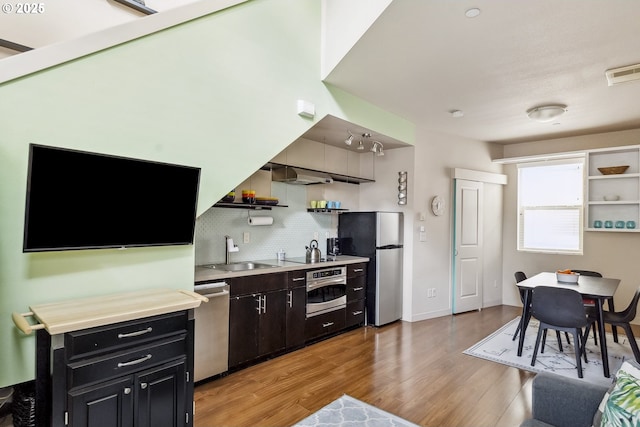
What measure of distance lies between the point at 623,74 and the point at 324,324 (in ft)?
12.5

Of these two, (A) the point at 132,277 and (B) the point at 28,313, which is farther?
(A) the point at 132,277

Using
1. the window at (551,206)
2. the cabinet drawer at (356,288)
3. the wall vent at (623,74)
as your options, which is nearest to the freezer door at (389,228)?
the cabinet drawer at (356,288)

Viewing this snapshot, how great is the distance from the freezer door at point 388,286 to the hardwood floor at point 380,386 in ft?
1.82

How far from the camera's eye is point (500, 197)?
617 centimetres

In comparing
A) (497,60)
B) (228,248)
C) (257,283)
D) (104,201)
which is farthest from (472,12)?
(228,248)

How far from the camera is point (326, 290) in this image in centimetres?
414

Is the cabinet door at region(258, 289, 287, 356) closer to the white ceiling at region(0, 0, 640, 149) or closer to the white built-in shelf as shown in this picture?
the white ceiling at region(0, 0, 640, 149)

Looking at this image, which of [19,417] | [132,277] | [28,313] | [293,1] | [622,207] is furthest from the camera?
[622,207]

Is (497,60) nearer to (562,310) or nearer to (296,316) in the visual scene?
(562,310)

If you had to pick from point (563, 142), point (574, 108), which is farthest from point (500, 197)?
point (574, 108)

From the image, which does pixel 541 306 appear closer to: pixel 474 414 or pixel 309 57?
pixel 474 414

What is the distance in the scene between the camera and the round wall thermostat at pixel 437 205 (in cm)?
520

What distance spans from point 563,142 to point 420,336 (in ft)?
13.2

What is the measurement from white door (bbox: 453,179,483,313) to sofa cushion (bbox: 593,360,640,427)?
4074 mm
